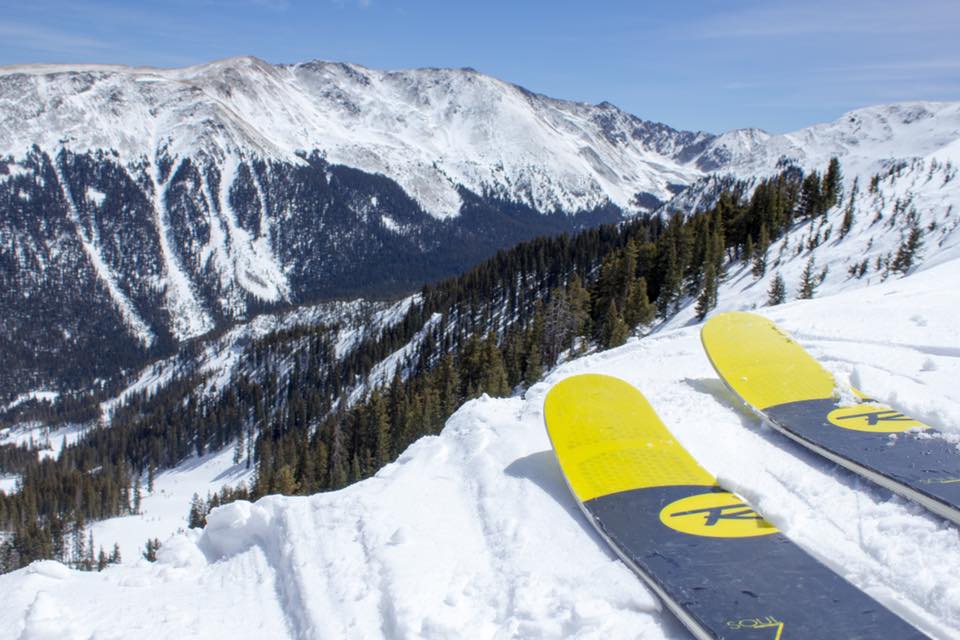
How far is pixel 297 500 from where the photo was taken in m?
8.62

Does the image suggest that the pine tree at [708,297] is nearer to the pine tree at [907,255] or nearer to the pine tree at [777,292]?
the pine tree at [777,292]

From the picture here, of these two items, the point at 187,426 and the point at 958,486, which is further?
the point at 187,426

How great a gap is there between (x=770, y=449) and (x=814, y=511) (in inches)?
78.2

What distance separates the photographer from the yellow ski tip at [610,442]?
8070 millimetres

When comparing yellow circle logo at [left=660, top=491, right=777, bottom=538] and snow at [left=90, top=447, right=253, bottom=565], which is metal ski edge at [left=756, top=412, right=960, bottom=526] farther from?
snow at [left=90, top=447, right=253, bottom=565]

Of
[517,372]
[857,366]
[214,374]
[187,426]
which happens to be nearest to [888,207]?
[517,372]

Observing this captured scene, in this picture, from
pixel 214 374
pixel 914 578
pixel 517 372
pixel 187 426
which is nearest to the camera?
pixel 914 578

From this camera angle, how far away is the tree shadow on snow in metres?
7.45

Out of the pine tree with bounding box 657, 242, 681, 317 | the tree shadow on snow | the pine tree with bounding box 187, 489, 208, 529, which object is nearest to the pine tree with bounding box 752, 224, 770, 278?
the pine tree with bounding box 657, 242, 681, 317

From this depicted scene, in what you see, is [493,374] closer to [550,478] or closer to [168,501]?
[550,478]

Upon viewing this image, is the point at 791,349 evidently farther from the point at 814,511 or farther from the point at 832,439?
the point at 814,511

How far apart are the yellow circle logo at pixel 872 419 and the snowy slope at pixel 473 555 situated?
0.43 m

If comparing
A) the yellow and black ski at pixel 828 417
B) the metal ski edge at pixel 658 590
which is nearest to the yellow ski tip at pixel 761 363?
the yellow and black ski at pixel 828 417

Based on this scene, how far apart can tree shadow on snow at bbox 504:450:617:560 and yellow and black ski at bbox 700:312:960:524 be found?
161 inches
